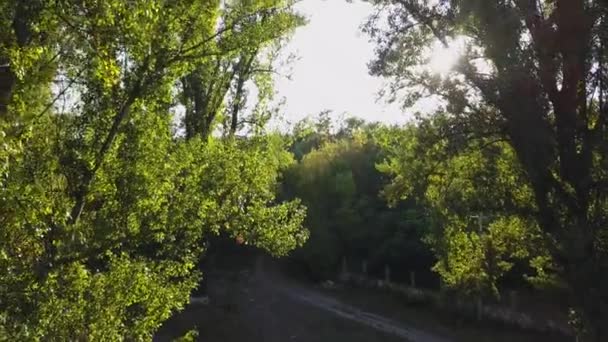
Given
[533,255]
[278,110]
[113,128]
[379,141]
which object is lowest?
[533,255]

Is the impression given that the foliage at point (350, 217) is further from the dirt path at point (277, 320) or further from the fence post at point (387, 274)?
the dirt path at point (277, 320)

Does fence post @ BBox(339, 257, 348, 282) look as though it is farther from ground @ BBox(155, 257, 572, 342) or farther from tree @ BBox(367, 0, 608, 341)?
tree @ BBox(367, 0, 608, 341)

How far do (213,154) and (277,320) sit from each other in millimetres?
20920

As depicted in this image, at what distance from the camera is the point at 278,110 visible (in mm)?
18359

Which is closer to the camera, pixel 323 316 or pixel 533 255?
pixel 533 255

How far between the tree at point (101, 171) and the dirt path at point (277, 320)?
1511cm

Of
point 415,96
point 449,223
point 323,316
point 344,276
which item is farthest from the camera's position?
point 344,276

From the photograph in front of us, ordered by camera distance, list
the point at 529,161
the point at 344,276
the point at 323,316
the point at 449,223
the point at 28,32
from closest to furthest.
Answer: the point at 28,32 < the point at 529,161 < the point at 449,223 < the point at 323,316 < the point at 344,276

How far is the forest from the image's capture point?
5359mm

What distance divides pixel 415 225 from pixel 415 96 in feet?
78.8

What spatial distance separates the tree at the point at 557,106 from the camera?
1006cm

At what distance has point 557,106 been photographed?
416 inches

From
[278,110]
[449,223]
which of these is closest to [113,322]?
[449,223]

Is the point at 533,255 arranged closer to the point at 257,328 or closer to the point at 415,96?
the point at 415,96
